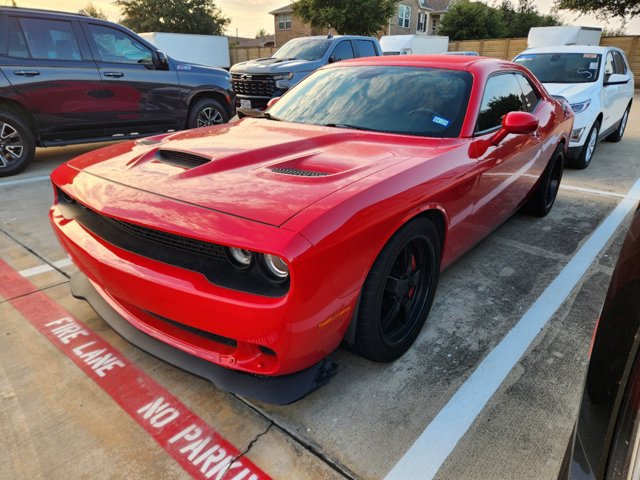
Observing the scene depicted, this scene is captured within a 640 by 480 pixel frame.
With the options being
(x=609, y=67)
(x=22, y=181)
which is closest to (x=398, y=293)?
(x=22, y=181)

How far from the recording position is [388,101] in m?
2.98

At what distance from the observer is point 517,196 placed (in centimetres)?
359

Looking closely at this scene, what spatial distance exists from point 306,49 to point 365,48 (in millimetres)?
1325

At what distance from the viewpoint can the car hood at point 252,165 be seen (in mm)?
1784

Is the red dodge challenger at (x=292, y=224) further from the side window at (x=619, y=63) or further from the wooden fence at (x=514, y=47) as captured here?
the wooden fence at (x=514, y=47)

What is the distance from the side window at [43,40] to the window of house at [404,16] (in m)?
36.2

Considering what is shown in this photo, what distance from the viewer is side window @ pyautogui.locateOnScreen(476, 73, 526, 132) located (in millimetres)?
2951

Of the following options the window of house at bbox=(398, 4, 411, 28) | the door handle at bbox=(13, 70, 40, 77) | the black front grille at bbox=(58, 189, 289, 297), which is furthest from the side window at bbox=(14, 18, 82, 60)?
the window of house at bbox=(398, 4, 411, 28)

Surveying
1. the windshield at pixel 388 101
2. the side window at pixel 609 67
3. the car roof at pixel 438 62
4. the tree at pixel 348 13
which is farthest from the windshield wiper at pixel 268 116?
the tree at pixel 348 13

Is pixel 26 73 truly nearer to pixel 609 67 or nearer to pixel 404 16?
pixel 609 67

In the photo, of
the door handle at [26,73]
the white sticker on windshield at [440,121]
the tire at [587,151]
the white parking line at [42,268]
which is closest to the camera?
the white sticker on windshield at [440,121]

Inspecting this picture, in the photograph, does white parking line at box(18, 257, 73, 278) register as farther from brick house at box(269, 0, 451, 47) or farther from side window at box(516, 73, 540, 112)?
brick house at box(269, 0, 451, 47)

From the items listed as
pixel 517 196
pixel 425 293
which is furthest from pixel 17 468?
pixel 517 196

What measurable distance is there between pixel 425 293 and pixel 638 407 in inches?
62.2
